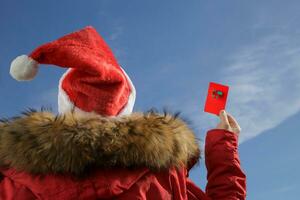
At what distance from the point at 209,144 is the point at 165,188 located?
73cm

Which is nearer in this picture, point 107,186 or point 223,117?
point 107,186

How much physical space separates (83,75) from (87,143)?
750 mm

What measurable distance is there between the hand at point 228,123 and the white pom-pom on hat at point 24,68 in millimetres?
1544

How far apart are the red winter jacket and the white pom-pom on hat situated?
50 cm

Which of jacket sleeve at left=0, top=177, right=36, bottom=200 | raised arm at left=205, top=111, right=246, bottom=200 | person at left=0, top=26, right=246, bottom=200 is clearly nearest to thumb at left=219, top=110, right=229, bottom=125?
raised arm at left=205, top=111, right=246, bottom=200

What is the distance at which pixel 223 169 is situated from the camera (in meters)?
3.86

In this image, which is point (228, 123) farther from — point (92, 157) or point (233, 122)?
point (92, 157)

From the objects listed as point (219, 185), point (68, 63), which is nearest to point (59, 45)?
point (68, 63)

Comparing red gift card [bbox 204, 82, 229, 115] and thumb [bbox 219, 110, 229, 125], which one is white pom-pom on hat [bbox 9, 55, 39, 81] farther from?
thumb [bbox 219, 110, 229, 125]

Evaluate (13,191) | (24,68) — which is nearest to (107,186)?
(13,191)

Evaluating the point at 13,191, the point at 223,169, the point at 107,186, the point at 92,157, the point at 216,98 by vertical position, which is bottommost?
the point at 13,191

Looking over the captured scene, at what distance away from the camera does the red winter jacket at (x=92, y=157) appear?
3.11 m

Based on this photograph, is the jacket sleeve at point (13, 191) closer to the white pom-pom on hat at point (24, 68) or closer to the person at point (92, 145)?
the person at point (92, 145)

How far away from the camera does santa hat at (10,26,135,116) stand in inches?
141
